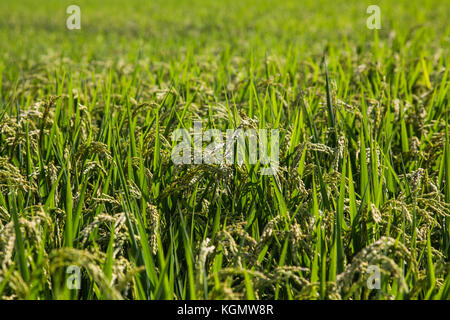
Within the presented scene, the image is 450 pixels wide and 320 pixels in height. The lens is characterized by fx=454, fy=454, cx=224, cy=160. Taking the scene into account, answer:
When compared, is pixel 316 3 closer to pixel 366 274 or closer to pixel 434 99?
pixel 434 99

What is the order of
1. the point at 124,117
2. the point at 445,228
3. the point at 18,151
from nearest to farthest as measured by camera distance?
the point at 445,228
the point at 18,151
the point at 124,117

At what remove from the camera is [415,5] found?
11008mm

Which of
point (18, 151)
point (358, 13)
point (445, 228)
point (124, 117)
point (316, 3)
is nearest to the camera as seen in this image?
point (445, 228)

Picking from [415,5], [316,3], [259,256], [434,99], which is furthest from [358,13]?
[259,256]

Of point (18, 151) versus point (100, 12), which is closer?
point (18, 151)

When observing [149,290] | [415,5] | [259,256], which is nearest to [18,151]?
[149,290]

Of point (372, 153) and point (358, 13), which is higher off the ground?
point (358, 13)

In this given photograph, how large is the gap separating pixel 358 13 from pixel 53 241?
10.5m

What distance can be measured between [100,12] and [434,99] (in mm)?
12706

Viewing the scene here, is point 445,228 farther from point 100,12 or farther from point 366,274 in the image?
point 100,12
